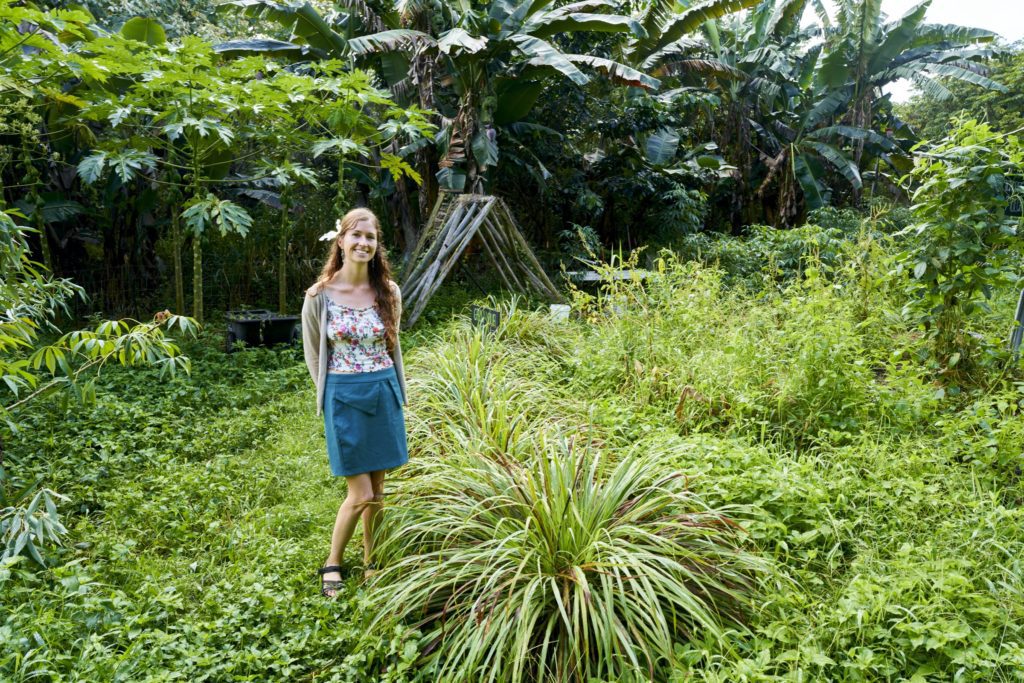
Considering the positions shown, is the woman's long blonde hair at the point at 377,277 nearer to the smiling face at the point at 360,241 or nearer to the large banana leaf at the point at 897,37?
the smiling face at the point at 360,241

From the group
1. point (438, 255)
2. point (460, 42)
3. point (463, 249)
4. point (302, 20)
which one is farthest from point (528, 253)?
point (302, 20)

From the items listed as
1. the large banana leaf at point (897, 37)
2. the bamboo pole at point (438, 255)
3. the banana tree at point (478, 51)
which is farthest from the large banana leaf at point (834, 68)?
the bamboo pole at point (438, 255)

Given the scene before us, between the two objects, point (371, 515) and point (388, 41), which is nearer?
point (371, 515)

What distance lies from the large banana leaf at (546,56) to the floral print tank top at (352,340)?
6.54 m

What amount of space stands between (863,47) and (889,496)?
12854mm

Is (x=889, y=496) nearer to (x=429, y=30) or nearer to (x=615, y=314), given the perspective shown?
(x=615, y=314)

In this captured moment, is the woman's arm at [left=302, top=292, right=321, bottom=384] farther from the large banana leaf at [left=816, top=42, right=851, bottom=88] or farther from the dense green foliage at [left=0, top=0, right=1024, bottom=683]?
the large banana leaf at [left=816, top=42, right=851, bottom=88]

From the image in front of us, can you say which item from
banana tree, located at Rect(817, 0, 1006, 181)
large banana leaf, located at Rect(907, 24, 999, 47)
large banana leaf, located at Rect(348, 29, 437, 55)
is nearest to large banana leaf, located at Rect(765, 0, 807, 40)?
banana tree, located at Rect(817, 0, 1006, 181)

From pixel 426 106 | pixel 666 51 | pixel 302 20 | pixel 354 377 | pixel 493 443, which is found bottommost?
pixel 493 443

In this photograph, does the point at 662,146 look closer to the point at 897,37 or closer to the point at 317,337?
the point at 897,37

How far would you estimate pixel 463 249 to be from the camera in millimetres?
8719

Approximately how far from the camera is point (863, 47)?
44.4 ft

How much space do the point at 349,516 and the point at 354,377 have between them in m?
0.65

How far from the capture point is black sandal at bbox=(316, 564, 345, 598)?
3230mm
